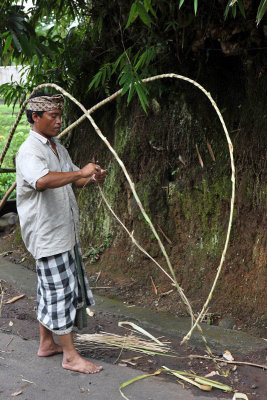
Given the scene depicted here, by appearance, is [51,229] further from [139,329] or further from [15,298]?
[15,298]

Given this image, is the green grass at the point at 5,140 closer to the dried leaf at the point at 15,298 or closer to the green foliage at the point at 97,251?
the green foliage at the point at 97,251

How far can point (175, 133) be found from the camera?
5035 mm

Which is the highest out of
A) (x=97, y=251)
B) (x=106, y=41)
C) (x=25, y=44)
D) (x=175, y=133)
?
(x=106, y=41)

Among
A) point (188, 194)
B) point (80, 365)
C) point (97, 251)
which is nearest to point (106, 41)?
point (188, 194)

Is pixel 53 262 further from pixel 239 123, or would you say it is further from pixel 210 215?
pixel 239 123

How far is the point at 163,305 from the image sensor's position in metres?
4.67

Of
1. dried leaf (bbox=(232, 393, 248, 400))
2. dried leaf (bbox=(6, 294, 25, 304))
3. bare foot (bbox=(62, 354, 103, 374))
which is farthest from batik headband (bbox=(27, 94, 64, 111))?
dried leaf (bbox=(6, 294, 25, 304))

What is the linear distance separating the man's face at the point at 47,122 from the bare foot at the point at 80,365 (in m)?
1.51

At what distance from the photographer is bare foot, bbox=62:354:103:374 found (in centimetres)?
342

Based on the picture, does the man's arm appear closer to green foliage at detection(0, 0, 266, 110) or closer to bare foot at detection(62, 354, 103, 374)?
green foliage at detection(0, 0, 266, 110)

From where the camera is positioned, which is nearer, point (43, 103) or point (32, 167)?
point (32, 167)

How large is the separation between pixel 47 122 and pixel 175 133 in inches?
73.0

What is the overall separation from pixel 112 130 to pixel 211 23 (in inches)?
77.4

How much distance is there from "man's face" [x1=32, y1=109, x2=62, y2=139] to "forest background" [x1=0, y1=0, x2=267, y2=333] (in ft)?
2.25
